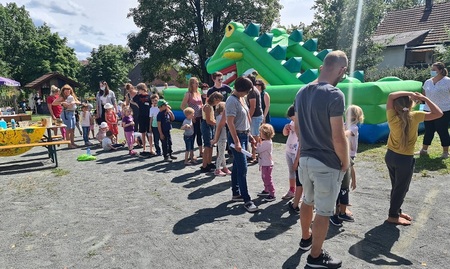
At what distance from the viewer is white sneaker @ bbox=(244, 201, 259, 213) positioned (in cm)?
430

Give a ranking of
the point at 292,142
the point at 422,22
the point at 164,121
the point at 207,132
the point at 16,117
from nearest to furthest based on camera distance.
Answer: the point at 292,142
the point at 207,132
the point at 164,121
the point at 16,117
the point at 422,22

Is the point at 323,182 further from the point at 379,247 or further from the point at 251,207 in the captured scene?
the point at 251,207

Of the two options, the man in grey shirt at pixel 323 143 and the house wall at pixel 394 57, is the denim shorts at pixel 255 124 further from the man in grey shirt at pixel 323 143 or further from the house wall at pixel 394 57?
the house wall at pixel 394 57

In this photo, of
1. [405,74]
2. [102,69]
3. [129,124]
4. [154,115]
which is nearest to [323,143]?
[154,115]

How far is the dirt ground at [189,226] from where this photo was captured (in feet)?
10.5

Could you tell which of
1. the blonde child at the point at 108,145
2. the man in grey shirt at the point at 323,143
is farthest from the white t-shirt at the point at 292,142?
the blonde child at the point at 108,145

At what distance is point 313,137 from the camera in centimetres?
277

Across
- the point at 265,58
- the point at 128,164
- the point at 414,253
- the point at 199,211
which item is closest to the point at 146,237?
the point at 199,211

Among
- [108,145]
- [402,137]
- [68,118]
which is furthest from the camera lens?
[108,145]

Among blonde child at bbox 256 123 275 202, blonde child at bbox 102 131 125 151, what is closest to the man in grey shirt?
blonde child at bbox 256 123 275 202

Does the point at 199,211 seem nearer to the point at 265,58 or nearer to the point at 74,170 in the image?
the point at 74,170

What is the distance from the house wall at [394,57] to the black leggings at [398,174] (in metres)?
23.4

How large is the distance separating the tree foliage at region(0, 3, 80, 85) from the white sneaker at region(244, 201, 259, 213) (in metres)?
36.9

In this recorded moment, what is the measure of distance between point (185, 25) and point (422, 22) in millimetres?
18204
